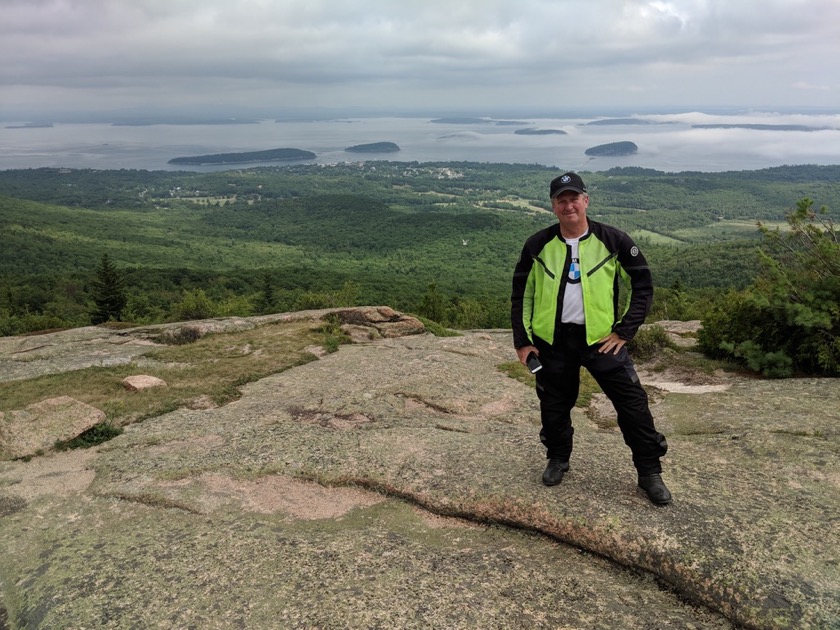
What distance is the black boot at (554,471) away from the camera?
6.08 meters

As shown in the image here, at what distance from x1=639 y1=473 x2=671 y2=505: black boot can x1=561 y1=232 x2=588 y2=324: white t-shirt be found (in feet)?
6.43

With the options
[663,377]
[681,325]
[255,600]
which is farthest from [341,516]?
[681,325]

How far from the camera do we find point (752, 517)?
17.1 ft

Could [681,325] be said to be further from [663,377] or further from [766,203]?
[766,203]

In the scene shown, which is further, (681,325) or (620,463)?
(681,325)

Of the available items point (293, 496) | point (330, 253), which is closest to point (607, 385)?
point (293, 496)

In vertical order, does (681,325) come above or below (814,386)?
below

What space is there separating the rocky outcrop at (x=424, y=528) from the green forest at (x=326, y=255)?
79.3 feet

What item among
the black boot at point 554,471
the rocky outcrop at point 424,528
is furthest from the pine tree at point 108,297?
the black boot at point 554,471

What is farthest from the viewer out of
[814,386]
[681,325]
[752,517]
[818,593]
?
[681,325]

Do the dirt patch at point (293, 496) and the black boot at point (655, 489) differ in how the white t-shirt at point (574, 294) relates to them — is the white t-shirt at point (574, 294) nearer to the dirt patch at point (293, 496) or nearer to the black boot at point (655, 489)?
the black boot at point (655, 489)

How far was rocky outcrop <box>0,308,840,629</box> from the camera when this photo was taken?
14.8 ft

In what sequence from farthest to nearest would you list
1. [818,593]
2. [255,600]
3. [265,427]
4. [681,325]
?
[681,325], [265,427], [255,600], [818,593]

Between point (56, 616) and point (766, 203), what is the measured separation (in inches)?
8967
